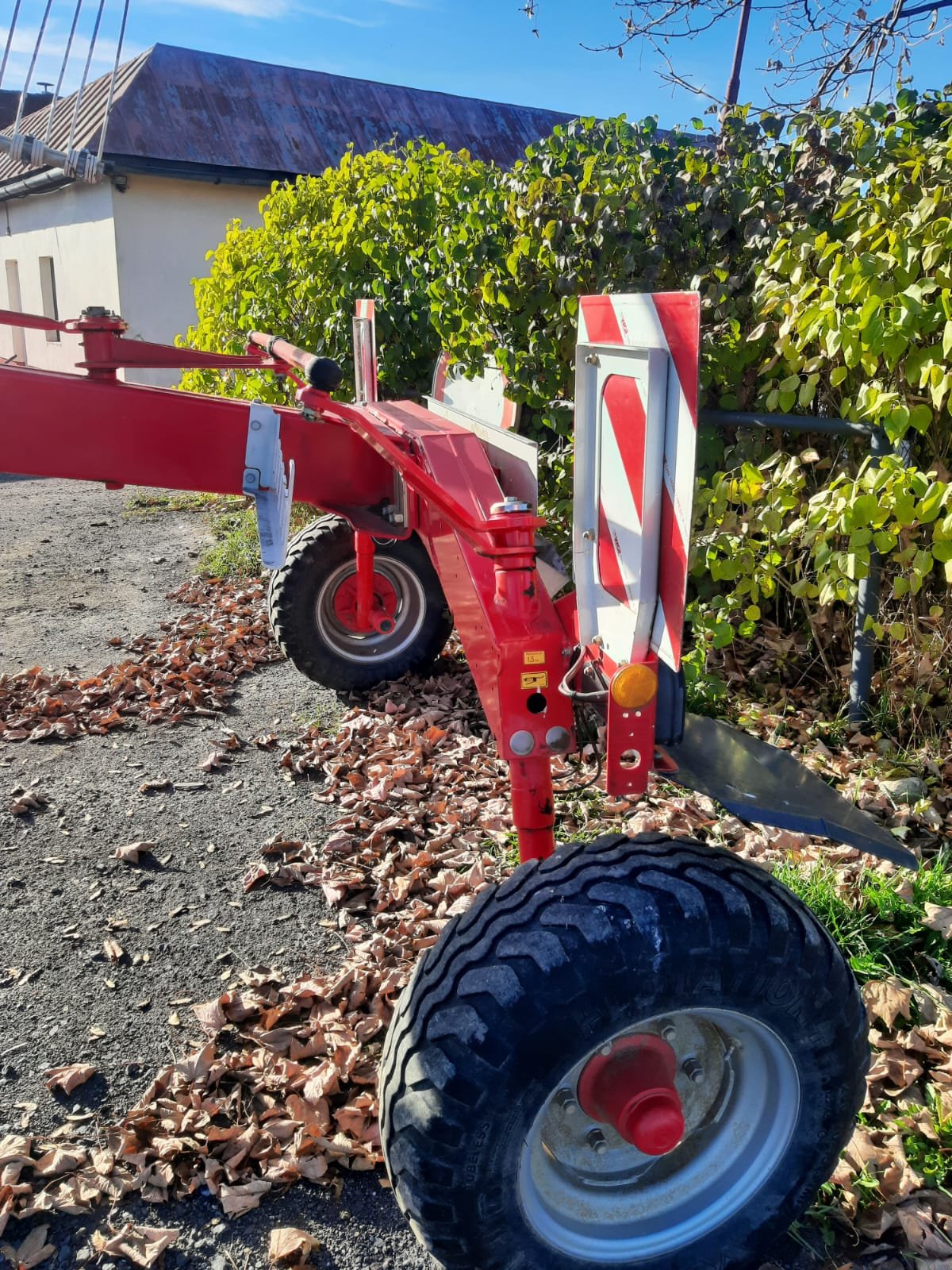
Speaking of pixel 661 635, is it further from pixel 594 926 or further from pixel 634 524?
pixel 594 926

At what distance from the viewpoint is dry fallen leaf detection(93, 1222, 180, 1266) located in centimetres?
214

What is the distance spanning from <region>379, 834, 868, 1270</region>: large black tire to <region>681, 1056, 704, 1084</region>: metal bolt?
3.9 inches

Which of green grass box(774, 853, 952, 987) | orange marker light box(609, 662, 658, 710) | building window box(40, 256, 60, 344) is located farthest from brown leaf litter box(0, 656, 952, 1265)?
building window box(40, 256, 60, 344)

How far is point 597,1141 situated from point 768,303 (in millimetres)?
2905

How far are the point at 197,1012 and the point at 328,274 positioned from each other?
18.0 feet

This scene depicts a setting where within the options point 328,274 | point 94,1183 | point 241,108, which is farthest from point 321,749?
point 241,108

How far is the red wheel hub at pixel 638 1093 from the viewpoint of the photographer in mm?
1846

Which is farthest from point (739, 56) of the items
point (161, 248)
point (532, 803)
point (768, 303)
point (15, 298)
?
point (15, 298)

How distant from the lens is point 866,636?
399 cm

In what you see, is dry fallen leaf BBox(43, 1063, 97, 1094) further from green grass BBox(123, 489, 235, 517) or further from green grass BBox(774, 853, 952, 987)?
→ green grass BBox(123, 489, 235, 517)

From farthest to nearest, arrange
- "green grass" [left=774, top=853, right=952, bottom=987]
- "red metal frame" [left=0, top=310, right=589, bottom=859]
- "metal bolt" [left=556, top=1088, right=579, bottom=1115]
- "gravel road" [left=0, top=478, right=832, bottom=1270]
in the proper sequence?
"green grass" [left=774, top=853, right=952, bottom=987] → "red metal frame" [left=0, top=310, right=589, bottom=859] → "gravel road" [left=0, top=478, right=832, bottom=1270] → "metal bolt" [left=556, top=1088, right=579, bottom=1115]

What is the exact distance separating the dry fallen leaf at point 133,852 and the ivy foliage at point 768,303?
90.2 inches

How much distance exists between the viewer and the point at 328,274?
7.00m

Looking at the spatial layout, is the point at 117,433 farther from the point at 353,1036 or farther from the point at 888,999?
the point at 888,999
